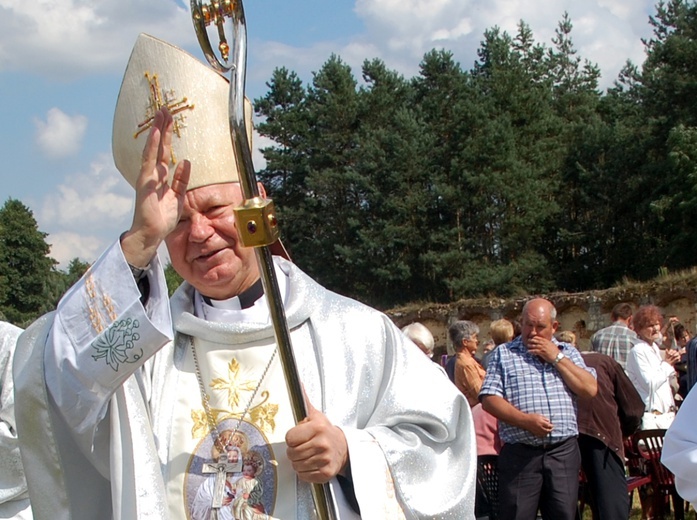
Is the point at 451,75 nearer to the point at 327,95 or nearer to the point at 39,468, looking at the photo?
the point at 327,95

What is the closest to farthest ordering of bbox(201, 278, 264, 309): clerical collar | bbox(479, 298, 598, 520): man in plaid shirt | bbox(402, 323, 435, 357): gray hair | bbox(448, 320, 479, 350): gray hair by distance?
bbox(201, 278, 264, 309): clerical collar → bbox(479, 298, 598, 520): man in plaid shirt → bbox(448, 320, 479, 350): gray hair → bbox(402, 323, 435, 357): gray hair

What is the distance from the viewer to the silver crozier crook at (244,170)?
2104 mm

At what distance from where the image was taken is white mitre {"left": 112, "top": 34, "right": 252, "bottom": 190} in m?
2.70

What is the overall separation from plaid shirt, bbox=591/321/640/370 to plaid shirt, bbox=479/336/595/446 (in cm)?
222

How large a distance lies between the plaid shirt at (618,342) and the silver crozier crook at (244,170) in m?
6.17

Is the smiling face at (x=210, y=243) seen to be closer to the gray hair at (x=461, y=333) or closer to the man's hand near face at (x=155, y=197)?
the man's hand near face at (x=155, y=197)

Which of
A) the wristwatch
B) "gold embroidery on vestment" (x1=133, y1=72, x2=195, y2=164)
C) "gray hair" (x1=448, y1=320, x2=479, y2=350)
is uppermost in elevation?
"gold embroidery on vestment" (x1=133, y1=72, x2=195, y2=164)

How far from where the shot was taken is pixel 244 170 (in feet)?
6.96

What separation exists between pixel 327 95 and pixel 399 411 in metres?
42.2

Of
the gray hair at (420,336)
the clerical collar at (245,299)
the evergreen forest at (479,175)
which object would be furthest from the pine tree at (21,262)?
the clerical collar at (245,299)

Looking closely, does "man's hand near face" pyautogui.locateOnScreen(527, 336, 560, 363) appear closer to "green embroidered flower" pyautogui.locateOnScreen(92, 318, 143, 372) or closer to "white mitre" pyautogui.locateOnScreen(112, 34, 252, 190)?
"white mitre" pyautogui.locateOnScreen(112, 34, 252, 190)

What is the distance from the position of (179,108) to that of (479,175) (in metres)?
38.2

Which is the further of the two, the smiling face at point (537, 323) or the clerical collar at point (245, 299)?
the smiling face at point (537, 323)

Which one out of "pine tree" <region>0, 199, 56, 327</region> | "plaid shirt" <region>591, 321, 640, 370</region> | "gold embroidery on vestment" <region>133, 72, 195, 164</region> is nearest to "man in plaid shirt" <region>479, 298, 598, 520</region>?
"plaid shirt" <region>591, 321, 640, 370</region>
